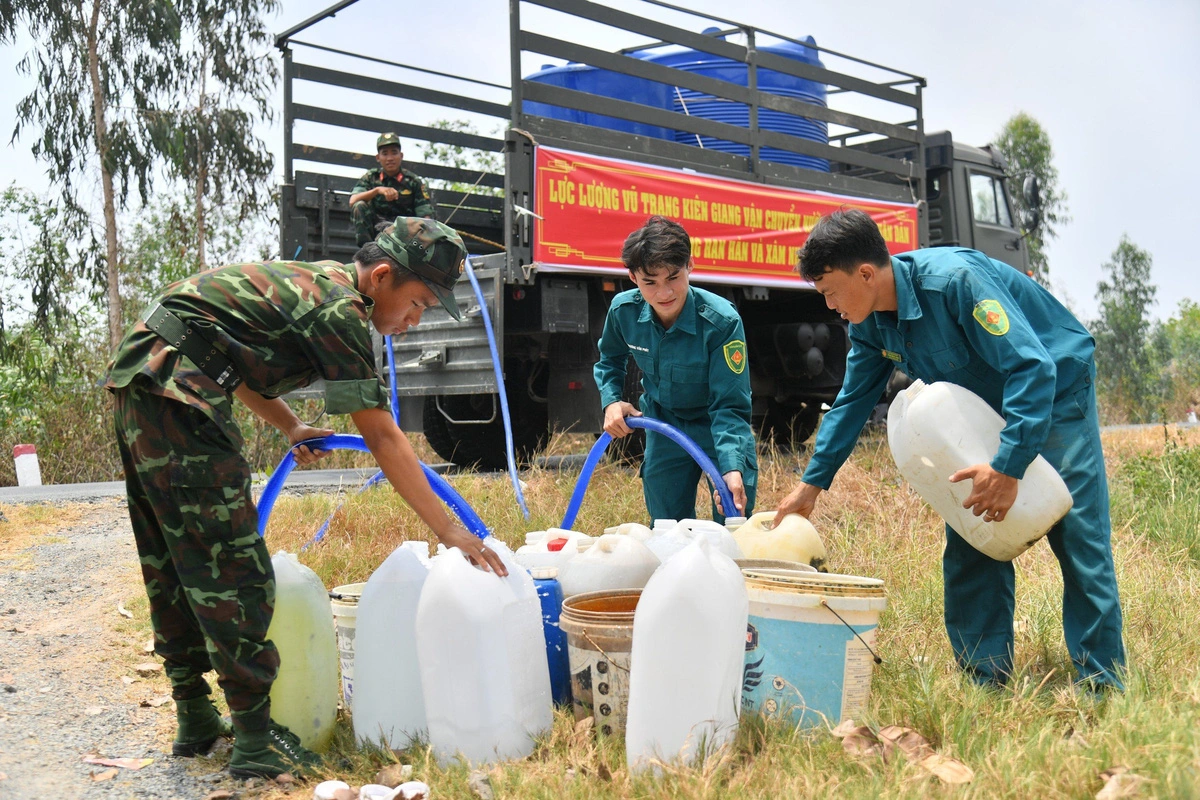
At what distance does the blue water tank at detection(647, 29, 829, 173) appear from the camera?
812cm

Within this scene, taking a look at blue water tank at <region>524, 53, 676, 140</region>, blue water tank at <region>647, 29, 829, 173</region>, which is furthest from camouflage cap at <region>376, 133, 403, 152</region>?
blue water tank at <region>647, 29, 829, 173</region>

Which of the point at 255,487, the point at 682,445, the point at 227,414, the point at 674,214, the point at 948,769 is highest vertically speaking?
the point at 674,214

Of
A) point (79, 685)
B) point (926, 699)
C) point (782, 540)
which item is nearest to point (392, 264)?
point (782, 540)

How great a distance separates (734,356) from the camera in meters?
3.85

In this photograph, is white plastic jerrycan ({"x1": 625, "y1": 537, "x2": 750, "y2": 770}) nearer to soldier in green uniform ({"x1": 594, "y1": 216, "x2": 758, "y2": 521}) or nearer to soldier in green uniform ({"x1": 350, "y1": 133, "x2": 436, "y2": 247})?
soldier in green uniform ({"x1": 594, "y1": 216, "x2": 758, "y2": 521})

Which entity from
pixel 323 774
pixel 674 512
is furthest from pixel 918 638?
pixel 323 774

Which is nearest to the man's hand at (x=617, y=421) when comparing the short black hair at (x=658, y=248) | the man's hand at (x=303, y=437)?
the short black hair at (x=658, y=248)

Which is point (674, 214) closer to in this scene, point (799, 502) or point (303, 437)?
point (799, 502)

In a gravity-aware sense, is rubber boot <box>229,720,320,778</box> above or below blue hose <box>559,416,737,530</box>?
below

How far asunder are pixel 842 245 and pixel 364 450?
57.3 inches

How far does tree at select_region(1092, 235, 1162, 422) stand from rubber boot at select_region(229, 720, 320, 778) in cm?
1731

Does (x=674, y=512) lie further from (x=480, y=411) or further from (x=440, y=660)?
(x=480, y=411)

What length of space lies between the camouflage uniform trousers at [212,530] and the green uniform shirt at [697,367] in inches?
64.7

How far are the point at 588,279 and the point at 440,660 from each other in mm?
4694
